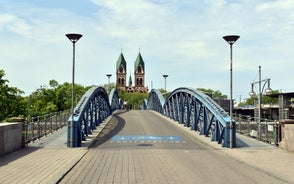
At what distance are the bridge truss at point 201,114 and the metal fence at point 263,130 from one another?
2132mm

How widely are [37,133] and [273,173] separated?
1424cm

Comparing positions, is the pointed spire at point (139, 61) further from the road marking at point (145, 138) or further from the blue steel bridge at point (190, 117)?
the road marking at point (145, 138)

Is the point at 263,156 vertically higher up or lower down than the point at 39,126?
lower down

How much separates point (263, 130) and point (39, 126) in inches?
507

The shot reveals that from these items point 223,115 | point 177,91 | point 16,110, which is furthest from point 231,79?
point 16,110

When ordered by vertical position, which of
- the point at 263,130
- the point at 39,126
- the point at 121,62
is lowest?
the point at 263,130

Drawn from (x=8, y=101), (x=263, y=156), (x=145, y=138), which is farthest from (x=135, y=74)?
(x=263, y=156)

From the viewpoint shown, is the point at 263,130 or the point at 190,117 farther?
the point at 190,117

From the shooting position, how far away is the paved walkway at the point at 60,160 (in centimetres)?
1173

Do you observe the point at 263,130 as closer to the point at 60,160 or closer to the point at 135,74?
the point at 60,160

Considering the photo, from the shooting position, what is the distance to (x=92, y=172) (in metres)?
12.6

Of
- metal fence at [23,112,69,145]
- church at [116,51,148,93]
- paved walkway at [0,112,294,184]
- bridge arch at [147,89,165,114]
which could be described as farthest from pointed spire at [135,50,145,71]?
paved walkway at [0,112,294,184]

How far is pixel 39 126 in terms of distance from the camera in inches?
879

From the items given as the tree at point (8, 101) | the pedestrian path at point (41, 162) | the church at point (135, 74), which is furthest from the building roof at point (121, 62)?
the pedestrian path at point (41, 162)
